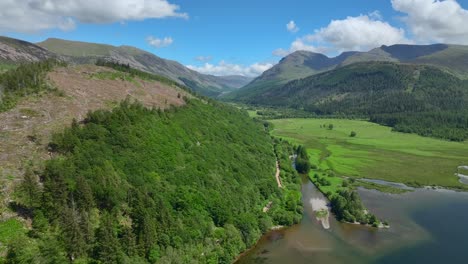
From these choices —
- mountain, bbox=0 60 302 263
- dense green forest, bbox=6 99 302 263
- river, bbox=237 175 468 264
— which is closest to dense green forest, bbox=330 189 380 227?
river, bbox=237 175 468 264

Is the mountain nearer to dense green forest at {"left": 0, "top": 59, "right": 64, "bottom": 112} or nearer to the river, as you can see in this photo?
dense green forest at {"left": 0, "top": 59, "right": 64, "bottom": 112}

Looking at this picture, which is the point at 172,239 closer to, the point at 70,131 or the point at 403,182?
the point at 70,131

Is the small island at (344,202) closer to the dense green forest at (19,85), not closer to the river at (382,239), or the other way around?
the river at (382,239)

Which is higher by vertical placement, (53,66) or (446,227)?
(53,66)

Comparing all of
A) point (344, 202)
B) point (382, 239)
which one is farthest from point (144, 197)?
point (344, 202)

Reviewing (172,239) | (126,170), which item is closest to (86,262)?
(172,239)
